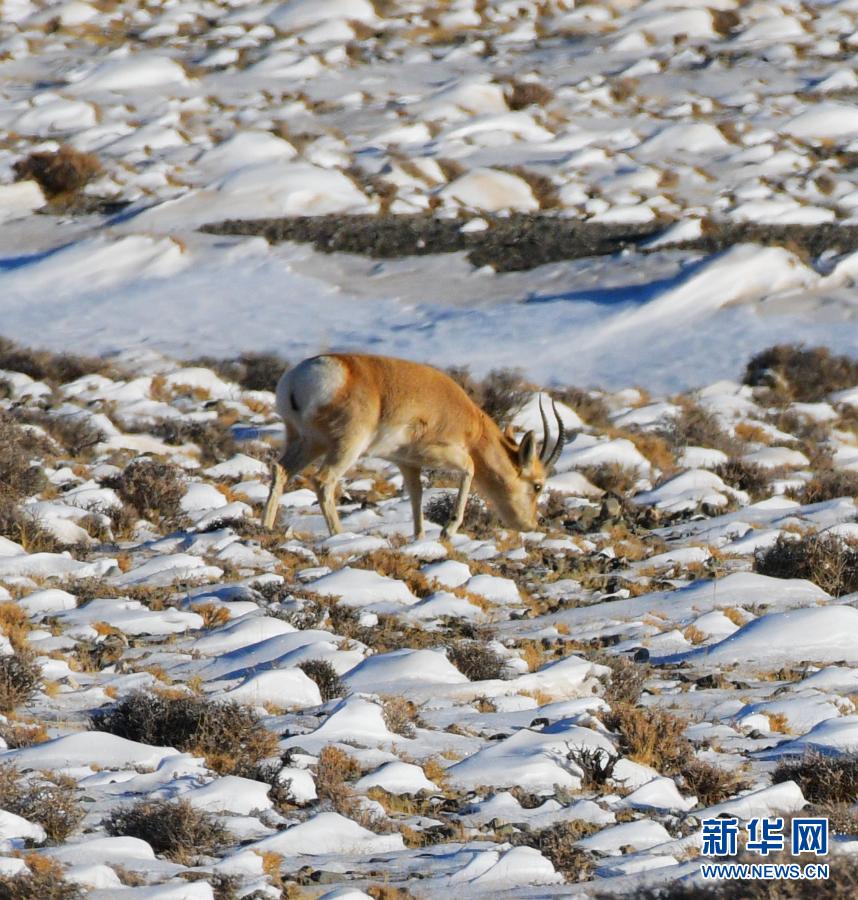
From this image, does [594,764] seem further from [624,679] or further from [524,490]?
[524,490]

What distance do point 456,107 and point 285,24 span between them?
630 cm

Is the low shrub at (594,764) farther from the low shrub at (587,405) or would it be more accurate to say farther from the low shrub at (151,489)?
the low shrub at (587,405)

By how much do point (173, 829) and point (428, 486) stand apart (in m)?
8.96

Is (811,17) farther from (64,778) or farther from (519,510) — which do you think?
(64,778)

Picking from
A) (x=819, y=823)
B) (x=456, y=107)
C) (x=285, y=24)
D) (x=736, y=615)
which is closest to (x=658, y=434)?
A: (x=736, y=615)

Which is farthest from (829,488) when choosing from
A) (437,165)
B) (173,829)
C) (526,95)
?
(526,95)

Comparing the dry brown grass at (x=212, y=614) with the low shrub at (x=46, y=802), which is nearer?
the low shrub at (x=46, y=802)

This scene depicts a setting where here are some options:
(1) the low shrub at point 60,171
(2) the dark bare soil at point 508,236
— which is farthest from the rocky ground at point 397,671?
(1) the low shrub at point 60,171

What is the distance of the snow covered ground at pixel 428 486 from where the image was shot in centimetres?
611

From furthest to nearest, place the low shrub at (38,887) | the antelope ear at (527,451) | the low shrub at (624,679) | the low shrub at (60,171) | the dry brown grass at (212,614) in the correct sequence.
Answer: the low shrub at (60,171) < the antelope ear at (527,451) < the dry brown grass at (212,614) < the low shrub at (624,679) < the low shrub at (38,887)

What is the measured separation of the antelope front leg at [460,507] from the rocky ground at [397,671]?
237mm

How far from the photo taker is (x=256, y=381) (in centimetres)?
1888

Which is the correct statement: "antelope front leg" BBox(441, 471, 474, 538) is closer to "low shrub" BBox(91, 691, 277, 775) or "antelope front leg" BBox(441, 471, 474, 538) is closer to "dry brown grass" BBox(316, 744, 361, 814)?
"low shrub" BBox(91, 691, 277, 775)

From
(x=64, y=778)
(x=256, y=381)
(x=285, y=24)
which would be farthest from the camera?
(x=285, y=24)
